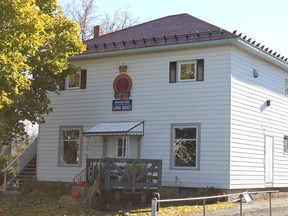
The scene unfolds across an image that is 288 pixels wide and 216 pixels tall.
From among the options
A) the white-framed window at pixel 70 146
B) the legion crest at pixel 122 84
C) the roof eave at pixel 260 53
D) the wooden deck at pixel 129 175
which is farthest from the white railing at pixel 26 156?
the roof eave at pixel 260 53

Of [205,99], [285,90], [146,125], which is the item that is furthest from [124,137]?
[285,90]

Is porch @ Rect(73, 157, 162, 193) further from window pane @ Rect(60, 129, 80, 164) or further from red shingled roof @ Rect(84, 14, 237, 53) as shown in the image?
window pane @ Rect(60, 129, 80, 164)

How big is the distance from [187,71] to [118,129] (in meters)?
3.67

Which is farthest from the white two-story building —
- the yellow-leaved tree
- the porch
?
the porch

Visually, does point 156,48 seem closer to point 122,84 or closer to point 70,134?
point 122,84

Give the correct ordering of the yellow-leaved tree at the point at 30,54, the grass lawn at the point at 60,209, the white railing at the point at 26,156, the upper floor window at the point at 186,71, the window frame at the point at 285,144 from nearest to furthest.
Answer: the yellow-leaved tree at the point at 30,54 → the grass lawn at the point at 60,209 → the upper floor window at the point at 186,71 → the window frame at the point at 285,144 → the white railing at the point at 26,156

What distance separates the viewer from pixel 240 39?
18.6m

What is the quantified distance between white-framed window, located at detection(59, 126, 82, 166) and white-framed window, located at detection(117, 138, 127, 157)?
6.73 ft

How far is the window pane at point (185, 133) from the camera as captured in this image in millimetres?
19406

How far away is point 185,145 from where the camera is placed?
64.0 feet

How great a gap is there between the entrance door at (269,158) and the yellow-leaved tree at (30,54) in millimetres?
9013

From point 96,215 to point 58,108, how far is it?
9.12 m

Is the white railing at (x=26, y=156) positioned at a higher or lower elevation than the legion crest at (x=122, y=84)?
lower

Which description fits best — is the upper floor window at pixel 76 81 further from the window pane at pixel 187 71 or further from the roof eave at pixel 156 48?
the window pane at pixel 187 71
